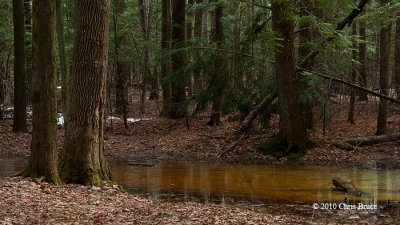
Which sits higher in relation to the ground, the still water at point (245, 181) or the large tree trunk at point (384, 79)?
the large tree trunk at point (384, 79)

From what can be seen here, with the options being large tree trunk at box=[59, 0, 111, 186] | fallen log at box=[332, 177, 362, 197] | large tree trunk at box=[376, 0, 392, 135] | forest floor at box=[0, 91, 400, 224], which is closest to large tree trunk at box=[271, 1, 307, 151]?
forest floor at box=[0, 91, 400, 224]

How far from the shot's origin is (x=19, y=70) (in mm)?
16328

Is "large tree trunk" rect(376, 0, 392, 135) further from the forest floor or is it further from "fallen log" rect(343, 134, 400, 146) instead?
"fallen log" rect(343, 134, 400, 146)

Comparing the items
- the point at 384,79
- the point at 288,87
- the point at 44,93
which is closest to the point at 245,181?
the point at 288,87

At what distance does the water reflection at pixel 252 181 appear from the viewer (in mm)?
8453

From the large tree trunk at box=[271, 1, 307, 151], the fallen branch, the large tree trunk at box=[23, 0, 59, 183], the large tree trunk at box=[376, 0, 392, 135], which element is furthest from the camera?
the large tree trunk at box=[376, 0, 392, 135]

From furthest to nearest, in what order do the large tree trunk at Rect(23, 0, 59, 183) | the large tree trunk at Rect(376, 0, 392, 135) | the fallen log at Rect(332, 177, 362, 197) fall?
the large tree trunk at Rect(376, 0, 392, 135) < the fallen log at Rect(332, 177, 362, 197) < the large tree trunk at Rect(23, 0, 59, 183)

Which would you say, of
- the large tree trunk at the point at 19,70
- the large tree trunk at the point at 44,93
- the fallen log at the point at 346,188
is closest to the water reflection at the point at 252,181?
the fallen log at the point at 346,188

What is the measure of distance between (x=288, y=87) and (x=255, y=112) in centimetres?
195

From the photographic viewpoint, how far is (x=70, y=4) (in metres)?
16.6

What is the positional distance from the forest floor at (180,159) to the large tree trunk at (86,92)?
49 centimetres

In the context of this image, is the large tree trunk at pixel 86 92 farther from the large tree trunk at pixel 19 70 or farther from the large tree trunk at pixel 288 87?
the large tree trunk at pixel 19 70

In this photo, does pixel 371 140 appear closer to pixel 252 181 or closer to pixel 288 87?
pixel 288 87

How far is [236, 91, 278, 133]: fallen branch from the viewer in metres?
14.6
